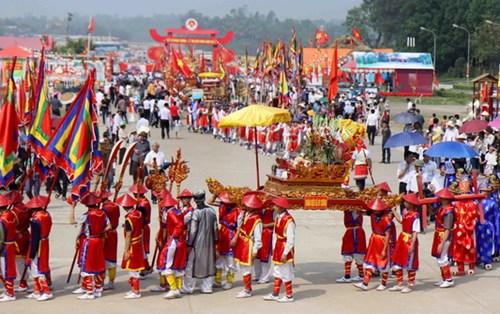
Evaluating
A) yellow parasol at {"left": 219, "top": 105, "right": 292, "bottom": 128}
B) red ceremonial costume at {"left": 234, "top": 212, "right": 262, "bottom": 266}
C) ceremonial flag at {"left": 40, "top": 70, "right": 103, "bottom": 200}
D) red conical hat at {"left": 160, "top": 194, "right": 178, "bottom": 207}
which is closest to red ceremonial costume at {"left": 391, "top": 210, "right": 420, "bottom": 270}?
red ceremonial costume at {"left": 234, "top": 212, "right": 262, "bottom": 266}

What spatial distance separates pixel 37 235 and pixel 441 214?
547 centimetres

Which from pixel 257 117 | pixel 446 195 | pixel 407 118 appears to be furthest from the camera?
pixel 407 118

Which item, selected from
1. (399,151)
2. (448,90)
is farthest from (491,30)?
(399,151)

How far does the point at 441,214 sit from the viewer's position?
13039mm

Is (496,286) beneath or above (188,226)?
beneath

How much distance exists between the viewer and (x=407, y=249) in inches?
493

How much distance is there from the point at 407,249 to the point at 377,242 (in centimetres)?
41

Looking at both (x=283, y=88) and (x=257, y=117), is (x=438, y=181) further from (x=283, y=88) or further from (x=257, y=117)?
(x=283, y=88)

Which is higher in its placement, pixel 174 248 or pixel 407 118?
pixel 407 118

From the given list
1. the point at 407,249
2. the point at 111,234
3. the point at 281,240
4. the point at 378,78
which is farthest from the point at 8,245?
the point at 378,78

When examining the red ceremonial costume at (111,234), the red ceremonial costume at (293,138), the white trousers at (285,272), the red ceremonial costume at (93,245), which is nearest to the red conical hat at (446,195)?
the white trousers at (285,272)

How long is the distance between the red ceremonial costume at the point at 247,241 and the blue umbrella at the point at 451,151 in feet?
16.7

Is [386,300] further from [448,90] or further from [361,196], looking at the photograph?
[448,90]

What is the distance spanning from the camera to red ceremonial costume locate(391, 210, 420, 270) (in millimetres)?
12531
